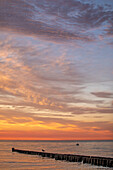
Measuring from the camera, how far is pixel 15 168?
1817 inches

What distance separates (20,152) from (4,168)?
38560 mm

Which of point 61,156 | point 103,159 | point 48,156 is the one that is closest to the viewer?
point 103,159

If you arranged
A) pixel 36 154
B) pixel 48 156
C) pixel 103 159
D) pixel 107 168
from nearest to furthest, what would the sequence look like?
pixel 107 168
pixel 103 159
pixel 48 156
pixel 36 154

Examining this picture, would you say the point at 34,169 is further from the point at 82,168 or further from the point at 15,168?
the point at 82,168

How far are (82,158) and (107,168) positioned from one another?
10685mm

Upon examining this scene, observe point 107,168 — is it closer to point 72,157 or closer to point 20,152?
point 72,157

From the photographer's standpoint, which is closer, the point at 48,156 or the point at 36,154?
the point at 48,156

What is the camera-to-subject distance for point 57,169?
147 ft

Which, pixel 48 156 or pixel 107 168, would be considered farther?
pixel 48 156

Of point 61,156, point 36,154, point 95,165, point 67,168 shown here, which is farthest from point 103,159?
point 36,154

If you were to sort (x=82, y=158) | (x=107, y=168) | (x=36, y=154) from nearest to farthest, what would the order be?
(x=107, y=168) → (x=82, y=158) → (x=36, y=154)

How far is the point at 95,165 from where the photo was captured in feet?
157

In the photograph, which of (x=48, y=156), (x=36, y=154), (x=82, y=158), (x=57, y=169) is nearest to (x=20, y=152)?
(x=36, y=154)

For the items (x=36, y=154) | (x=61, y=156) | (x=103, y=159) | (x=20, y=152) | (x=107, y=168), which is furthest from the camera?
(x=20, y=152)
